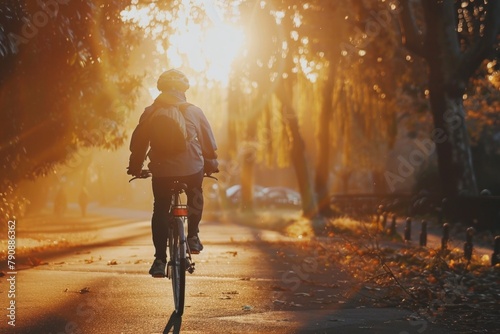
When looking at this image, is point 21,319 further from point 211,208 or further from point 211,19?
point 211,208

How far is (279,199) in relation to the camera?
2335 inches

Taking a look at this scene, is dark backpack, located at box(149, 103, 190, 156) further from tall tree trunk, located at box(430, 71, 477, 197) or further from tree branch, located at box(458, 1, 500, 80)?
tall tree trunk, located at box(430, 71, 477, 197)

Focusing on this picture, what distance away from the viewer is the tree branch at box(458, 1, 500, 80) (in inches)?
807

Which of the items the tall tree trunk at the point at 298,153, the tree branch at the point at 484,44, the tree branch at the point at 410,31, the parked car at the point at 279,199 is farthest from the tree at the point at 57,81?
the parked car at the point at 279,199

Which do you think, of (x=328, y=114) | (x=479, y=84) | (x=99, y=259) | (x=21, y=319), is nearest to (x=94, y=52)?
(x=99, y=259)

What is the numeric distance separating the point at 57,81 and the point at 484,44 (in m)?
10.4

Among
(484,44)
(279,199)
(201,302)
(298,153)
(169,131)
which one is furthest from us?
(279,199)

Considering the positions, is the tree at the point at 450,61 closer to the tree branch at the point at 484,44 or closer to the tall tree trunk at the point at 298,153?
the tree branch at the point at 484,44

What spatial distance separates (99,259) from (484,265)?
18.7 ft

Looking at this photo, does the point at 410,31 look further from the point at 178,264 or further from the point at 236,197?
the point at 236,197

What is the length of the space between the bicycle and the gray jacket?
15 cm

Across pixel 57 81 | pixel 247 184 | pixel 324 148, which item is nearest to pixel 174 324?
pixel 57 81

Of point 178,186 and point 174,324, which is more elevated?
point 178,186

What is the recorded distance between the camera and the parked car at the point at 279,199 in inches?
2312
